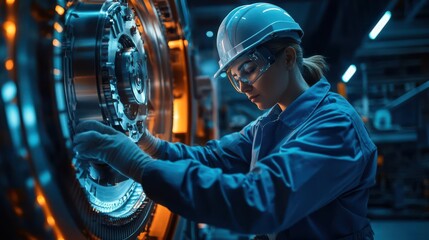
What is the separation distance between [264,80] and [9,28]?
75 centimetres

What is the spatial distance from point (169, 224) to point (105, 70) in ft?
2.44

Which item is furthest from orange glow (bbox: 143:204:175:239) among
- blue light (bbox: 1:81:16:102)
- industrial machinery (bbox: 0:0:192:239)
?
blue light (bbox: 1:81:16:102)

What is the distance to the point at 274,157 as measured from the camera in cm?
111

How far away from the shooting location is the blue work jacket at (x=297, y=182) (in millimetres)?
1047

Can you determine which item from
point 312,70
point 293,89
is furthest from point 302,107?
point 312,70

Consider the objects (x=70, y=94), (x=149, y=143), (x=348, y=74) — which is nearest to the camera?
(x=70, y=94)

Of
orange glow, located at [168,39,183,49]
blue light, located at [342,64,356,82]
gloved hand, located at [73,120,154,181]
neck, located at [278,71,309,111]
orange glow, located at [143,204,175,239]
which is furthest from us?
blue light, located at [342,64,356,82]

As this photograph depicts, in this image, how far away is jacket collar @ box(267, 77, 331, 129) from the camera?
1.33 metres

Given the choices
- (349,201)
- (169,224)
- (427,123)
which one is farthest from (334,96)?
(427,123)

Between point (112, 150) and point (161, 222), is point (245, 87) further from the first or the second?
point (161, 222)

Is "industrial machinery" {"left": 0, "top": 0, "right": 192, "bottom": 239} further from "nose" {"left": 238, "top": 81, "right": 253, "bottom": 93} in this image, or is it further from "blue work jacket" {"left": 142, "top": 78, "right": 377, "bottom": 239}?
"nose" {"left": 238, "top": 81, "right": 253, "bottom": 93}

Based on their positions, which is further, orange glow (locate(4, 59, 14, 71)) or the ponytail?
the ponytail

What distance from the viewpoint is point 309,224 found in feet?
4.12

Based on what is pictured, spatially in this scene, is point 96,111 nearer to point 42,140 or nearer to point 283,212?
point 42,140
